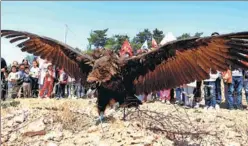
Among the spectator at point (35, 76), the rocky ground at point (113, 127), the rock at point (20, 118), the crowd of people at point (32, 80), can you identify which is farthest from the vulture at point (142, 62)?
the spectator at point (35, 76)

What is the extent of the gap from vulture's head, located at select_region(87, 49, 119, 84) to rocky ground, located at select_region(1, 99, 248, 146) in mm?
799

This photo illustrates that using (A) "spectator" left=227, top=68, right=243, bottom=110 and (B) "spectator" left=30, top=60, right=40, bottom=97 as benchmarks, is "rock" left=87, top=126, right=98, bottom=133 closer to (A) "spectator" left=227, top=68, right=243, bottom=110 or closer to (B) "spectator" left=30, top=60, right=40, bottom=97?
(A) "spectator" left=227, top=68, right=243, bottom=110

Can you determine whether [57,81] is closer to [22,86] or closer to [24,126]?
[22,86]

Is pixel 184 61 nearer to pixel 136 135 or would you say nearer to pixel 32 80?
pixel 136 135

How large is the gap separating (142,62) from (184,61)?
0.83m

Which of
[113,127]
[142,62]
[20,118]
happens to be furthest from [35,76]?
[142,62]

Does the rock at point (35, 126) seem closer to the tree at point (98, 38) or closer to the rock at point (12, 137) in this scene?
the rock at point (12, 137)

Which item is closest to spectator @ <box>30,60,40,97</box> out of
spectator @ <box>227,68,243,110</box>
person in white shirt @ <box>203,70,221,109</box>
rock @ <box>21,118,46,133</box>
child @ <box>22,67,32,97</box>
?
child @ <box>22,67,32,97</box>

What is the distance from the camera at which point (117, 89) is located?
8094 millimetres

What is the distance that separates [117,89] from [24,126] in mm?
2305

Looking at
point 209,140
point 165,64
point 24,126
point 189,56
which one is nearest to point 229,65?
point 189,56

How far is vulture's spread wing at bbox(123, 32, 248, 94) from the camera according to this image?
6988 millimetres

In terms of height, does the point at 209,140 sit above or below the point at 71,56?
below

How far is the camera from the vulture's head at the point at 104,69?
303 inches
